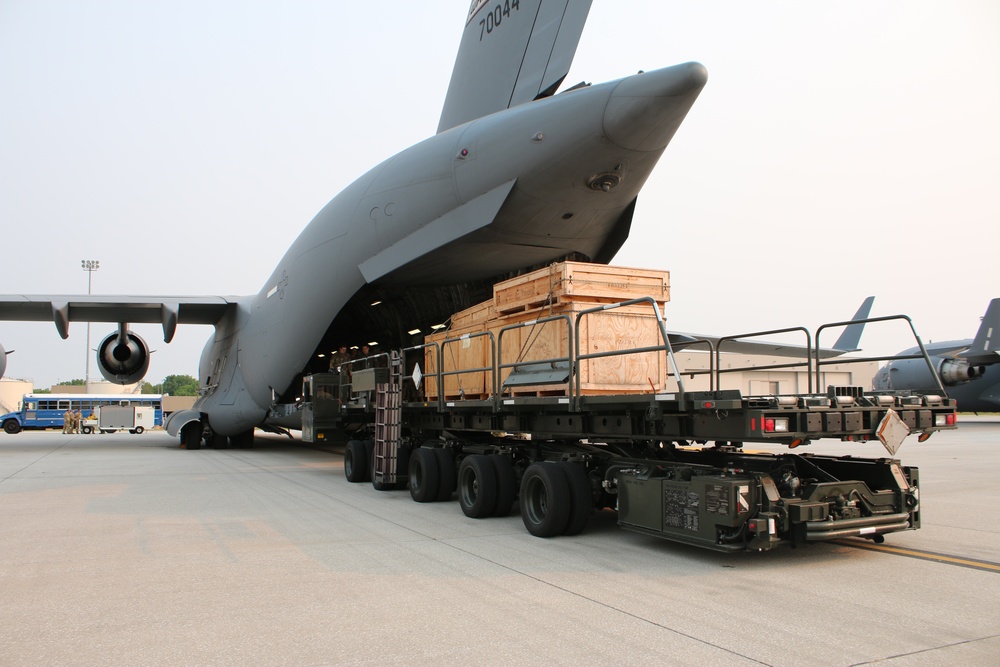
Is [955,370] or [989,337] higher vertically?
[989,337]

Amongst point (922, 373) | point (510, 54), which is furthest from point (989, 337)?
point (510, 54)

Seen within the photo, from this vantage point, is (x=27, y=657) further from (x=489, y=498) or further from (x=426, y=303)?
(x=426, y=303)

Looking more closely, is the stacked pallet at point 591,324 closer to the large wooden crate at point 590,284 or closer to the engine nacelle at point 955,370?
the large wooden crate at point 590,284

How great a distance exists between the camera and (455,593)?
526 centimetres

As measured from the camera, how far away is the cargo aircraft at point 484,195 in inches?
357

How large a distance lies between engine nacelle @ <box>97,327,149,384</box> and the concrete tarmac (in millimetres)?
14126

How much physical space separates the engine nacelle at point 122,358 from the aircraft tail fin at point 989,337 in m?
31.2

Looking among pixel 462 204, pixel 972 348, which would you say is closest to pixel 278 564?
pixel 462 204

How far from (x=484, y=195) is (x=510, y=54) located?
2.73 m

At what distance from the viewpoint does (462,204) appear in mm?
10742

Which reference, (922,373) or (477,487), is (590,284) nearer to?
(477,487)

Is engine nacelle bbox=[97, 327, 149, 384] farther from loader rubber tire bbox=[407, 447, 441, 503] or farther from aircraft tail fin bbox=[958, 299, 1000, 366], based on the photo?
aircraft tail fin bbox=[958, 299, 1000, 366]

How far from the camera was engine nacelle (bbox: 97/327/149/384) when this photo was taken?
22.4 meters

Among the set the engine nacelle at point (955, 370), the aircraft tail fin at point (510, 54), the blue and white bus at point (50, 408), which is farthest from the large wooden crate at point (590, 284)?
the blue and white bus at point (50, 408)
